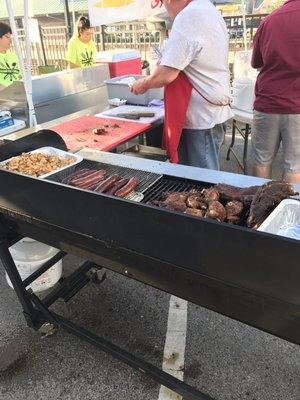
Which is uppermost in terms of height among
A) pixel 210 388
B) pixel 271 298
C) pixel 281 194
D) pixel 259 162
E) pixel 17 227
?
pixel 281 194

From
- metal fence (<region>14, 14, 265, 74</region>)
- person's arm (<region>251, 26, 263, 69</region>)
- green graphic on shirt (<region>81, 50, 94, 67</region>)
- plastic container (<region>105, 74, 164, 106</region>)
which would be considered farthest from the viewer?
metal fence (<region>14, 14, 265, 74</region>)

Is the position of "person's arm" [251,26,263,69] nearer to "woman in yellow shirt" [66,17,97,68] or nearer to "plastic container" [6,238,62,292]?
"plastic container" [6,238,62,292]

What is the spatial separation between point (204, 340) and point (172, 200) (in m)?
1.26

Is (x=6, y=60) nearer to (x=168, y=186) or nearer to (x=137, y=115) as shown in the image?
(x=137, y=115)

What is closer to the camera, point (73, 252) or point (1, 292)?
point (73, 252)

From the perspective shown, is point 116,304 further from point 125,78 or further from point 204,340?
point 125,78

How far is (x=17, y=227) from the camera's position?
2029 millimetres

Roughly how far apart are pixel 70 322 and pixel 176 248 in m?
1.32

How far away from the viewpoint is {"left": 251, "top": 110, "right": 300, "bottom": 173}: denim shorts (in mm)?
3242

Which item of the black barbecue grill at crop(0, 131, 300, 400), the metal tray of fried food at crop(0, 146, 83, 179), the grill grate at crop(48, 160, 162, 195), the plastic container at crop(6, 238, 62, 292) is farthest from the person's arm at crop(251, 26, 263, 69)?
the plastic container at crop(6, 238, 62, 292)

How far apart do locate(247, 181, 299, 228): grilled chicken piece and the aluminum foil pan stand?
4cm

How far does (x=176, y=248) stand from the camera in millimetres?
1271

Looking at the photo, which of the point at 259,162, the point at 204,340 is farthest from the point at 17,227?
the point at 259,162

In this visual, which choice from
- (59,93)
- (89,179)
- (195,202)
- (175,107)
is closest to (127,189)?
(89,179)
